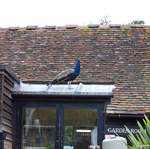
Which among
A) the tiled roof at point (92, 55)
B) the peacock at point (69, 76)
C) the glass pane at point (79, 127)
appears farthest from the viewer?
the tiled roof at point (92, 55)

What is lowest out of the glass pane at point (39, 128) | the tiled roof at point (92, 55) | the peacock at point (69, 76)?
the glass pane at point (39, 128)

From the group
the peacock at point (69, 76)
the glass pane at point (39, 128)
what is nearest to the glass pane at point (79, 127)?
the glass pane at point (39, 128)

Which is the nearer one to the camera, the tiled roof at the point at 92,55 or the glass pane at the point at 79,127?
the glass pane at the point at 79,127

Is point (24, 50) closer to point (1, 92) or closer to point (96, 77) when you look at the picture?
point (96, 77)

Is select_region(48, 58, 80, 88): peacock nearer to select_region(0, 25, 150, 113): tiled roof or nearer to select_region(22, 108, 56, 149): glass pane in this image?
select_region(22, 108, 56, 149): glass pane

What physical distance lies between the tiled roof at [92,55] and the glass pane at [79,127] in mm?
1155

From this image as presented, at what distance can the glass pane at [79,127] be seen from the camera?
38.5 ft

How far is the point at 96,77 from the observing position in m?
14.0

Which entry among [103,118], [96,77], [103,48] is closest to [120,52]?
[103,48]

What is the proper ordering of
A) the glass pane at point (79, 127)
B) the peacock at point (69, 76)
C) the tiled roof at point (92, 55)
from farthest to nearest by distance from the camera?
the tiled roof at point (92, 55) → the peacock at point (69, 76) → the glass pane at point (79, 127)

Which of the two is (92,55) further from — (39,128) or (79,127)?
(39,128)

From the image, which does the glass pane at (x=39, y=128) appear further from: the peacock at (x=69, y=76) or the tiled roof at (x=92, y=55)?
the tiled roof at (x=92, y=55)

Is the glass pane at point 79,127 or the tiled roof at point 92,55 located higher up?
the tiled roof at point 92,55

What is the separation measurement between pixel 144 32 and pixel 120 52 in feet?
4.82
